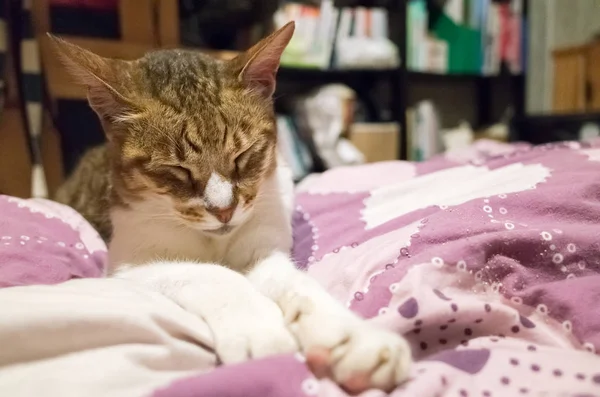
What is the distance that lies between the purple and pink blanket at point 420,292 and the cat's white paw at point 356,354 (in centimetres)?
2

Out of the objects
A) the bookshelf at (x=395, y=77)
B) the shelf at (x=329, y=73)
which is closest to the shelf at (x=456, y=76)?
the bookshelf at (x=395, y=77)

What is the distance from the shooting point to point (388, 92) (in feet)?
9.46

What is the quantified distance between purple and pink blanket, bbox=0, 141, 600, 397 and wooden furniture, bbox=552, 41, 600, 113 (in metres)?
1.98

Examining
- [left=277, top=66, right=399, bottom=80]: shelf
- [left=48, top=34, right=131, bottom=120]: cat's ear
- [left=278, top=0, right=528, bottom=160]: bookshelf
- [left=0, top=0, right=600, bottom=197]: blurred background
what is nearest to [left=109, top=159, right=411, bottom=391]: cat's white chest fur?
[left=48, top=34, right=131, bottom=120]: cat's ear

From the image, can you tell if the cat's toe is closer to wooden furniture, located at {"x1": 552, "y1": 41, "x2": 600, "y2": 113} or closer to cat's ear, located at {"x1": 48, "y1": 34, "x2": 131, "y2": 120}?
cat's ear, located at {"x1": 48, "y1": 34, "x2": 131, "y2": 120}

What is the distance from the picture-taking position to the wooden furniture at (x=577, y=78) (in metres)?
2.81

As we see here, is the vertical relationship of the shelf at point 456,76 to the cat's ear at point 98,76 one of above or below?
below

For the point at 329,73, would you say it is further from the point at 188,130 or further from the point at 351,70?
the point at 188,130

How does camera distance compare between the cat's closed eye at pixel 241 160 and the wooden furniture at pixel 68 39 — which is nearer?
the cat's closed eye at pixel 241 160

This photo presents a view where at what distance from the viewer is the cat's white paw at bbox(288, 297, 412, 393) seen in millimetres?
525

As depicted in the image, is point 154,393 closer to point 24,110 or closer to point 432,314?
point 432,314

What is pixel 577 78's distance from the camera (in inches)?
115

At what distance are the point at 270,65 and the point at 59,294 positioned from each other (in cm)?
58

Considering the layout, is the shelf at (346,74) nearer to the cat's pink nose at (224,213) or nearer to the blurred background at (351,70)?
the blurred background at (351,70)
